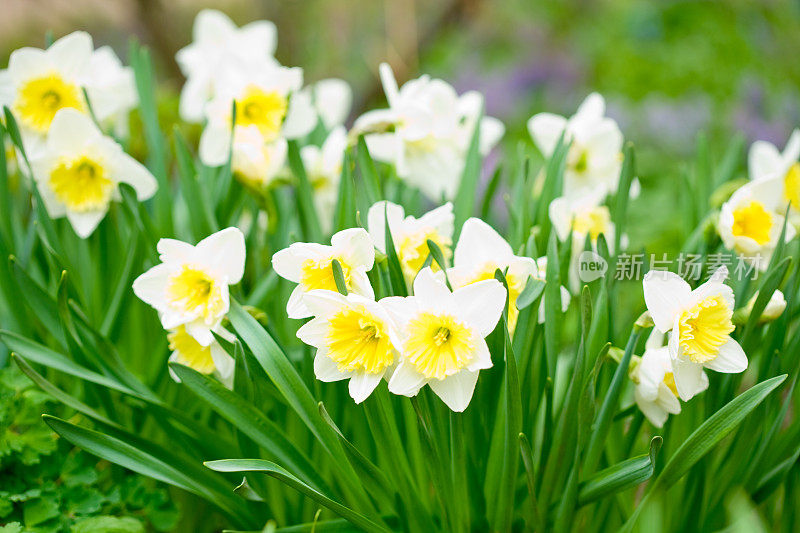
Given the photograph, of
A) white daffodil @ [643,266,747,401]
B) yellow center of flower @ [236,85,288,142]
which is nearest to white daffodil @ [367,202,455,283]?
white daffodil @ [643,266,747,401]

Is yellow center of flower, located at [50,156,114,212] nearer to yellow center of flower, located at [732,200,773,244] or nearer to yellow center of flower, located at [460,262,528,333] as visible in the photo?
yellow center of flower, located at [460,262,528,333]

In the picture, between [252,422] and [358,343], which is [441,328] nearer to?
[358,343]

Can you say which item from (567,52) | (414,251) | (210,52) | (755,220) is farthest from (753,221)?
(567,52)

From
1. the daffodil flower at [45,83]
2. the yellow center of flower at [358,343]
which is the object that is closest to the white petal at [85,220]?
the daffodil flower at [45,83]

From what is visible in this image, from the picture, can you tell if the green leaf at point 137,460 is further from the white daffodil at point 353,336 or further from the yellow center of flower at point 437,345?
the yellow center of flower at point 437,345

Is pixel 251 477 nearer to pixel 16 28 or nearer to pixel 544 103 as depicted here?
pixel 544 103
